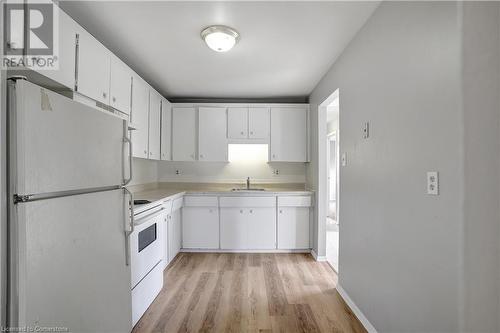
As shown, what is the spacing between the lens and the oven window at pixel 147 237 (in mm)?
2095

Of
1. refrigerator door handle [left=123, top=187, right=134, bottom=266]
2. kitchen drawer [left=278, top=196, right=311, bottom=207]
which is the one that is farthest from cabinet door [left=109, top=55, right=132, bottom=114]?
kitchen drawer [left=278, top=196, right=311, bottom=207]

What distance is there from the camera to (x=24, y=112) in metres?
1.02

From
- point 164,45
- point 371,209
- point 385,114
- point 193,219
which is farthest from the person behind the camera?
point 193,219

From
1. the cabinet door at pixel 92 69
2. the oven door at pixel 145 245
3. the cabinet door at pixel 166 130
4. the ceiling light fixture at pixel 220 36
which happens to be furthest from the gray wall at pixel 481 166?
the cabinet door at pixel 166 130

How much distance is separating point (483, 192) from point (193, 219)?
3.27 metres

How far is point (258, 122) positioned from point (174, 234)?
2013 mm

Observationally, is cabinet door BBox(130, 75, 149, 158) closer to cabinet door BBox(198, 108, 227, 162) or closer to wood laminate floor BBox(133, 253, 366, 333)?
cabinet door BBox(198, 108, 227, 162)

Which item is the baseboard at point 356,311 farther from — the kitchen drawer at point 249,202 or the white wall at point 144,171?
the white wall at point 144,171

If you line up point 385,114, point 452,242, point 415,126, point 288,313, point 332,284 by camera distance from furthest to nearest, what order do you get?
1. point 332,284
2. point 288,313
3. point 385,114
4. point 415,126
5. point 452,242

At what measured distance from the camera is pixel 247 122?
390cm

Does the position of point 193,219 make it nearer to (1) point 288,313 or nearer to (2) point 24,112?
(1) point 288,313

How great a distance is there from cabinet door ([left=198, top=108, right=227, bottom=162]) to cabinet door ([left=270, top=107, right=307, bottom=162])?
751 millimetres

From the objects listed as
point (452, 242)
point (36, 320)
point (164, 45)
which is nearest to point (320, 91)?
point (164, 45)

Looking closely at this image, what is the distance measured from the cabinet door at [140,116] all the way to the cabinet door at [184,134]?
844 millimetres
